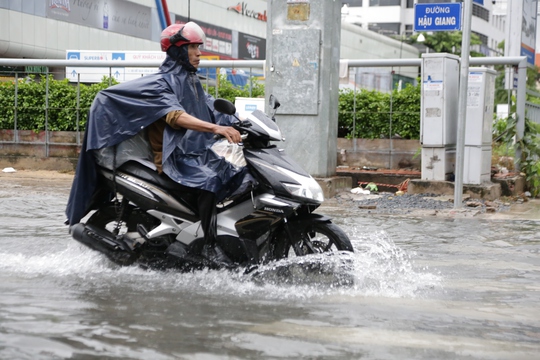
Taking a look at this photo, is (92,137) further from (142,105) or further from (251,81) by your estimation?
→ (251,81)

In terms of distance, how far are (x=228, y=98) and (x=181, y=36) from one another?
31.6 ft

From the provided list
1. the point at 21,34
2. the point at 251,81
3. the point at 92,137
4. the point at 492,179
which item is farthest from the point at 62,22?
the point at 92,137

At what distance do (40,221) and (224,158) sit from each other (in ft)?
13.4

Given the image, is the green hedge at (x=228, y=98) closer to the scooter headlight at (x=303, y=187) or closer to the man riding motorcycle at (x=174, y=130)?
the man riding motorcycle at (x=174, y=130)

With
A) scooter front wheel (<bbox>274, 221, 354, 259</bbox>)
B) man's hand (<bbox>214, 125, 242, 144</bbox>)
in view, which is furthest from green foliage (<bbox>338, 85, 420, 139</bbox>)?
man's hand (<bbox>214, 125, 242, 144</bbox>)

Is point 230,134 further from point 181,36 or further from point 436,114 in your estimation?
point 436,114

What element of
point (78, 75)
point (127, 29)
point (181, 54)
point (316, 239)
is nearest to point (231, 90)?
point (78, 75)

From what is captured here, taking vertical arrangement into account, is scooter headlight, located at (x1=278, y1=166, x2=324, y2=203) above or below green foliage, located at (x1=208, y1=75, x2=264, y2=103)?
below

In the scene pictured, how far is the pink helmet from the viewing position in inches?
257

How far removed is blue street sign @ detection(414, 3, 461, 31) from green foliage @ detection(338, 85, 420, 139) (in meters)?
1.32

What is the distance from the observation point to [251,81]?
16.2 metres

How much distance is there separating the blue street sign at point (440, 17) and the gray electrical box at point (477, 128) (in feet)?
3.41

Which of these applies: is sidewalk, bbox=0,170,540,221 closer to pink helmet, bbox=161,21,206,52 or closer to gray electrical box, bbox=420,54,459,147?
gray electrical box, bbox=420,54,459,147

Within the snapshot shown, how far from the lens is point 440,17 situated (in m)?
14.4
